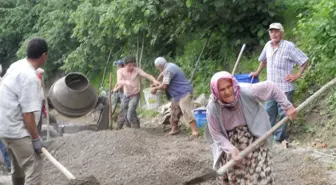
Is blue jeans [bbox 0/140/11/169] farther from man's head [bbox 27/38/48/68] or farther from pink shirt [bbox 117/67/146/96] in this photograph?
pink shirt [bbox 117/67/146/96]

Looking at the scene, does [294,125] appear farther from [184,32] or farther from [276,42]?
[184,32]

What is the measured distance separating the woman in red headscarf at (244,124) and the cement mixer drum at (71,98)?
235 inches

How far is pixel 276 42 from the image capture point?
27.0 ft

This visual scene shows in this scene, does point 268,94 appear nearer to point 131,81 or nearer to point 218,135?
point 218,135

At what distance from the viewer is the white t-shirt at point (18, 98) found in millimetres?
5078

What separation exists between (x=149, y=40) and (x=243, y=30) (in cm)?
380

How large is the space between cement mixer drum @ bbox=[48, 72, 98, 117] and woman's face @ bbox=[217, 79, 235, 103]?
628cm

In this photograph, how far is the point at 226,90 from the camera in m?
4.56

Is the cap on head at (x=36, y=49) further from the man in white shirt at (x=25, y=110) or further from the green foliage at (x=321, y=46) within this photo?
the green foliage at (x=321, y=46)

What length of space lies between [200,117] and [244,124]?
18.5 ft

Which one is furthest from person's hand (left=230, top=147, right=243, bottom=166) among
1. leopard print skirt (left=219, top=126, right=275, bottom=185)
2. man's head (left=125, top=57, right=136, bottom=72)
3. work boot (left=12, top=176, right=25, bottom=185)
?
man's head (left=125, top=57, right=136, bottom=72)

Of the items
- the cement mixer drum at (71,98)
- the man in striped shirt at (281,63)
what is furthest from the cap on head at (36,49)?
the cement mixer drum at (71,98)

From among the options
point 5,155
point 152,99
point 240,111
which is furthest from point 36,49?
point 152,99

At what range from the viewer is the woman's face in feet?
14.9
